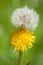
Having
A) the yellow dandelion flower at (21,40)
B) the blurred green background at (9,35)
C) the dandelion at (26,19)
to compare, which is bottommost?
the yellow dandelion flower at (21,40)

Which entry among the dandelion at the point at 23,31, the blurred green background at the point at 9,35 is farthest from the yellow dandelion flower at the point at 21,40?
the blurred green background at the point at 9,35

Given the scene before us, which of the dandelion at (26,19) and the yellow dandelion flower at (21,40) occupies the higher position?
the dandelion at (26,19)

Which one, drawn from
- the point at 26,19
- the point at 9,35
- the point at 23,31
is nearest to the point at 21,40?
the point at 23,31

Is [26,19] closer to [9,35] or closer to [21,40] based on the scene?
[21,40]

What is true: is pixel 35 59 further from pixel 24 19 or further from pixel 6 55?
pixel 24 19

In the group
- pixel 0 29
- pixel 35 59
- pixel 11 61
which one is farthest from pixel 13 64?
pixel 0 29

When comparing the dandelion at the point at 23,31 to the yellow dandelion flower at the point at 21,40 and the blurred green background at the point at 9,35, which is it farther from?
the blurred green background at the point at 9,35
